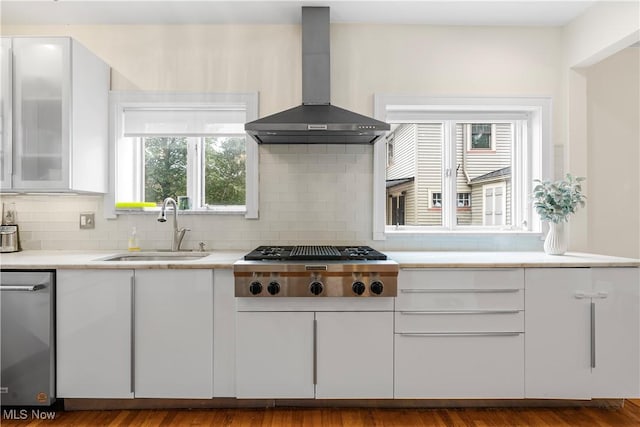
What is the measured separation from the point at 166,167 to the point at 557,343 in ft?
9.69

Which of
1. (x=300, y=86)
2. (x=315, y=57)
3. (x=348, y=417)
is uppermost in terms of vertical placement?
(x=315, y=57)

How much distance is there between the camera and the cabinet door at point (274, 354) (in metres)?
2.24

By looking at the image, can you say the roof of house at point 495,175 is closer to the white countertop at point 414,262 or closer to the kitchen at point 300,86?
the kitchen at point 300,86

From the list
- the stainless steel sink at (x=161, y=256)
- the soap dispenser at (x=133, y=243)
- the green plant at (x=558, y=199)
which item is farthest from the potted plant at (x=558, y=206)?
the soap dispenser at (x=133, y=243)

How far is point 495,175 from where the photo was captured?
3.18 m

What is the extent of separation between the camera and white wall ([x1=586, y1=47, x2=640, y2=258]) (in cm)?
302

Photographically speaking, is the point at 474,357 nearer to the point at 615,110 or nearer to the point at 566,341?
the point at 566,341

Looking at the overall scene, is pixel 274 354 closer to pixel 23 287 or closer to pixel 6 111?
pixel 23 287

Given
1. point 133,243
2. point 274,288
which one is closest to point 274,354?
point 274,288

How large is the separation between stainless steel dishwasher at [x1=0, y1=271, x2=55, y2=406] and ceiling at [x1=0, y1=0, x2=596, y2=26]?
1857mm

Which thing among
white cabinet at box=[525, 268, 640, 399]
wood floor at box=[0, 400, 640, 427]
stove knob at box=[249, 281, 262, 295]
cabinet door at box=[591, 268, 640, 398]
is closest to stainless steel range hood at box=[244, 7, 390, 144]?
stove knob at box=[249, 281, 262, 295]

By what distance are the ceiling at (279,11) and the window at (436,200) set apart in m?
1.30

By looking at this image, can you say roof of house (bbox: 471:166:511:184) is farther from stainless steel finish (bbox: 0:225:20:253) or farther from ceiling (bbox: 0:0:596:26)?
stainless steel finish (bbox: 0:225:20:253)

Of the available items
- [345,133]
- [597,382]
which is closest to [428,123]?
[345,133]
